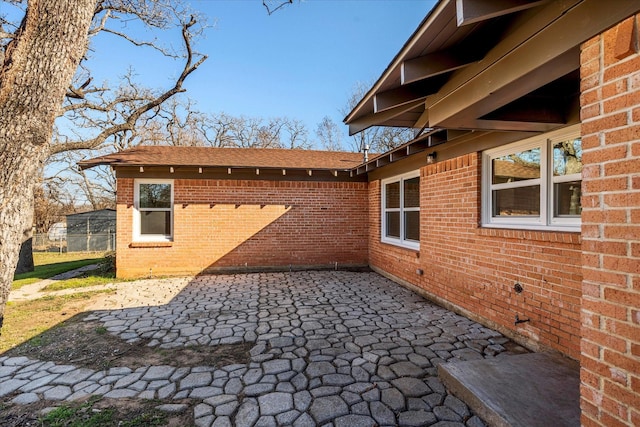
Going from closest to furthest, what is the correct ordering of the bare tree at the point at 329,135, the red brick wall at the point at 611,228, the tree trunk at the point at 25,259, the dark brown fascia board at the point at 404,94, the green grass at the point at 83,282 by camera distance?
the red brick wall at the point at 611,228 → the dark brown fascia board at the point at 404,94 → the green grass at the point at 83,282 → the tree trunk at the point at 25,259 → the bare tree at the point at 329,135

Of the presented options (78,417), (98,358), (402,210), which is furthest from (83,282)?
(402,210)

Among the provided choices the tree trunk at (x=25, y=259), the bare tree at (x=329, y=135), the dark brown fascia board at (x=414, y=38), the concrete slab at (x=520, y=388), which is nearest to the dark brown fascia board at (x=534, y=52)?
the dark brown fascia board at (x=414, y=38)

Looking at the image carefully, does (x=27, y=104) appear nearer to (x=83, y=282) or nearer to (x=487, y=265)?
(x=487, y=265)

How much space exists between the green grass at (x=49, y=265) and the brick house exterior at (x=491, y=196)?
2545 millimetres

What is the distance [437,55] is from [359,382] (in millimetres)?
2981

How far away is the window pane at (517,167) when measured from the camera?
3.83 meters

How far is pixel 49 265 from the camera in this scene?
11.7 metres

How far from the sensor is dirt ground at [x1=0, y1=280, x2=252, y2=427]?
2.47 metres

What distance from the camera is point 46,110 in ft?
8.16

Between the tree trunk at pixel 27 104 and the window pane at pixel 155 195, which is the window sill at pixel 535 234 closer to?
the tree trunk at pixel 27 104

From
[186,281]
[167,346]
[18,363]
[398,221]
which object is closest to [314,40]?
[398,221]

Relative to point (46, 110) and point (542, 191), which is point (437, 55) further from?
A: point (46, 110)

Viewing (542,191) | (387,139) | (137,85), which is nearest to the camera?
(542,191)

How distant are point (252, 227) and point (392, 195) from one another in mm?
3953
